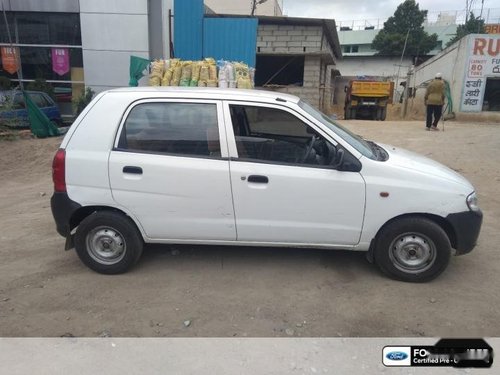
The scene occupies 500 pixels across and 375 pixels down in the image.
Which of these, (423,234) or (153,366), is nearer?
(153,366)

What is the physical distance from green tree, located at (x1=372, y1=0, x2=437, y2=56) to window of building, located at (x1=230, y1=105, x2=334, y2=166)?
184 feet

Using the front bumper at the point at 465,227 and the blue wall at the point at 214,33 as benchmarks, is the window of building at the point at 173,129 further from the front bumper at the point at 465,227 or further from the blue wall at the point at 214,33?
the blue wall at the point at 214,33

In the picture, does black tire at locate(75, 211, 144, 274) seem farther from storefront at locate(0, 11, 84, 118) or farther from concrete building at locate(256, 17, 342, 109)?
concrete building at locate(256, 17, 342, 109)

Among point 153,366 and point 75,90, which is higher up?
point 75,90

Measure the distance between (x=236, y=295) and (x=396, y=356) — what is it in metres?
1.38

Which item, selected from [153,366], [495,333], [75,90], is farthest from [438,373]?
[75,90]

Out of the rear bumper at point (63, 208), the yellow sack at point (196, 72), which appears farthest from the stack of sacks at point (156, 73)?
the rear bumper at point (63, 208)

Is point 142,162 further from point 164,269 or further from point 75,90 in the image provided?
point 75,90

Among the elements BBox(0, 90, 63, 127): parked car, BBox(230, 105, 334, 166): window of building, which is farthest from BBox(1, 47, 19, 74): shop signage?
BBox(230, 105, 334, 166): window of building

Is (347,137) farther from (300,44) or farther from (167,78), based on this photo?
(300,44)

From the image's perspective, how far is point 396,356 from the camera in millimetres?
2924

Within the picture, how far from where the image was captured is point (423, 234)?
3.86 metres

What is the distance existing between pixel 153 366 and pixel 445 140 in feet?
36.9

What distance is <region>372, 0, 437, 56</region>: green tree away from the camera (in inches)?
2363
